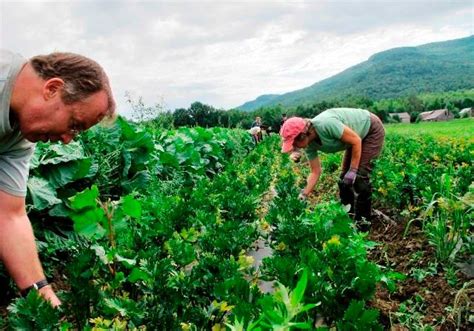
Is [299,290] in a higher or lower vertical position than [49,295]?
higher

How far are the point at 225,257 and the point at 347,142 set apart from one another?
266cm

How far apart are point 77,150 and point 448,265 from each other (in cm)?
316

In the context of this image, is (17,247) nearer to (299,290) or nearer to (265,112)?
(299,290)

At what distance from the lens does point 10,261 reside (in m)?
2.66

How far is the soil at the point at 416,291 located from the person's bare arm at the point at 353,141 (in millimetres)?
817

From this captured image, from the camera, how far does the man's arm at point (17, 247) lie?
2.64 m

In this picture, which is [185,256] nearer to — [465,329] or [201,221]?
[201,221]

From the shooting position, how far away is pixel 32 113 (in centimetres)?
250

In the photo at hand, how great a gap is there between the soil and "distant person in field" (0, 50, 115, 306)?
196 cm

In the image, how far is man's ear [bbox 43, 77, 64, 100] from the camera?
2.46 metres

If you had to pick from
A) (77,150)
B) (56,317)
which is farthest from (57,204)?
(56,317)

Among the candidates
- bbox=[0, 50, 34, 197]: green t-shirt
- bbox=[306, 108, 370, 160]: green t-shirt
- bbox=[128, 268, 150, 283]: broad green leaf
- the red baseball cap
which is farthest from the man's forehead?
bbox=[306, 108, 370, 160]: green t-shirt

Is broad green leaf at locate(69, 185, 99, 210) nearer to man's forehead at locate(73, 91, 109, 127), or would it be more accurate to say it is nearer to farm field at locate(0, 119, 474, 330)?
farm field at locate(0, 119, 474, 330)

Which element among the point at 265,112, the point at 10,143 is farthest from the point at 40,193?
the point at 265,112
